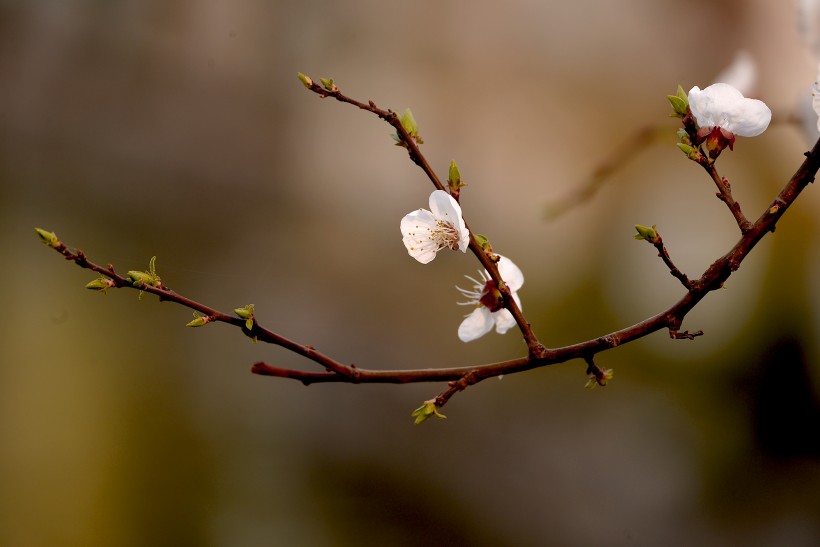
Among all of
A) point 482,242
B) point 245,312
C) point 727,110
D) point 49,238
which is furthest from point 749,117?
point 49,238

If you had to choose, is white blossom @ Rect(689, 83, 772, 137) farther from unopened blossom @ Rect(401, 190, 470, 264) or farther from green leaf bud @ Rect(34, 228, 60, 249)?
green leaf bud @ Rect(34, 228, 60, 249)

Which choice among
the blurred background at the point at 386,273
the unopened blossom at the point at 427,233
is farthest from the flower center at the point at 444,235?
the blurred background at the point at 386,273

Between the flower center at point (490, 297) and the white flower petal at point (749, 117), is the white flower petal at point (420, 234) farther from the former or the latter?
the white flower petal at point (749, 117)

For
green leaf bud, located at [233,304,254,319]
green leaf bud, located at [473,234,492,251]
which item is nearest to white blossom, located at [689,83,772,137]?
green leaf bud, located at [473,234,492,251]

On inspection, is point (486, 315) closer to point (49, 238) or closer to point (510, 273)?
point (510, 273)

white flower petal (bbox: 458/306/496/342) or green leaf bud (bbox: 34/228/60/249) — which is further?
white flower petal (bbox: 458/306/496/342)

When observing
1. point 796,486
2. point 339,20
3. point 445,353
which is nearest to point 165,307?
point 445,353
